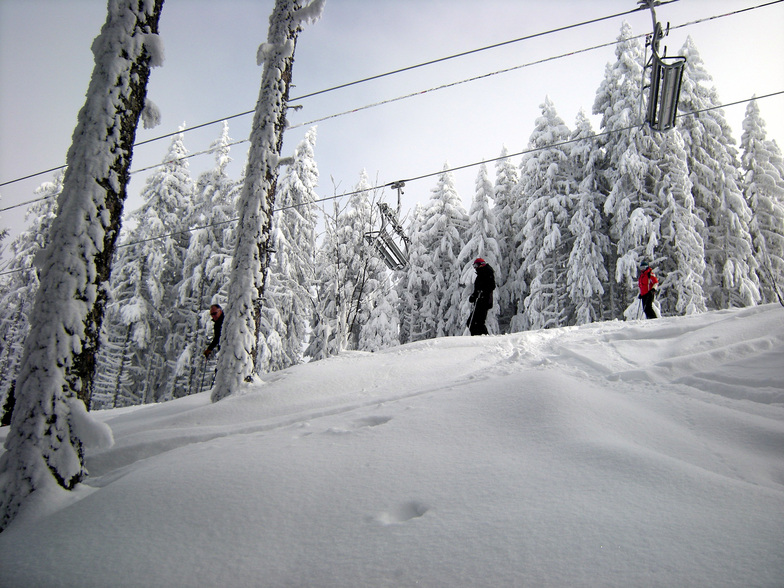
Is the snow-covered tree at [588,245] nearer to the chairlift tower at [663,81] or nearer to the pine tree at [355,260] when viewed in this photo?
the pine tree at [355,260]

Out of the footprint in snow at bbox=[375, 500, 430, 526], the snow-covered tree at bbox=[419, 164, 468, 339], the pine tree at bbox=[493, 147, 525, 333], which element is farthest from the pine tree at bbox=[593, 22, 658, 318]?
the footprint in snow at bbox=[375, 500, 430, 526]

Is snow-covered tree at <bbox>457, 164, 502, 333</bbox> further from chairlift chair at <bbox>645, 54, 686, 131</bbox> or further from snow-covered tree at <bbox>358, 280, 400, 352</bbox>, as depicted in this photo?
chairlift chair at <bbox>645, 54, 686, 131</bbox>

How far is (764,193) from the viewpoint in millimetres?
19062

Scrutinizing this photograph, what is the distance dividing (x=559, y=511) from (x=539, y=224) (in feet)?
63.0

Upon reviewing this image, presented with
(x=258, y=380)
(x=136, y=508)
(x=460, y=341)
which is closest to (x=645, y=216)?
(x=460, y=341)

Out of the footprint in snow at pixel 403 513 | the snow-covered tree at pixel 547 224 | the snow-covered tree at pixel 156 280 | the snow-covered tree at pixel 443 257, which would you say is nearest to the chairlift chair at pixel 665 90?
the footprint in snow at pixel 403 513

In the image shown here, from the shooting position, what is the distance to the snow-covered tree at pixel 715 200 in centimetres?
1619

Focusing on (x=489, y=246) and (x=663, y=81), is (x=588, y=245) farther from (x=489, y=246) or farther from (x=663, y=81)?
(x=663, y=81)

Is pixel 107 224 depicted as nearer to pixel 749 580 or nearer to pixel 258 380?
pixel 258 380

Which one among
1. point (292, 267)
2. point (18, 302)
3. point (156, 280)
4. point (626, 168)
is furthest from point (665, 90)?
point (18, 302)

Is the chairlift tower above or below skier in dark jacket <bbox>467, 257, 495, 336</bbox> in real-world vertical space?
above

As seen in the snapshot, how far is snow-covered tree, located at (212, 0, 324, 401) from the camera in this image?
597 cm

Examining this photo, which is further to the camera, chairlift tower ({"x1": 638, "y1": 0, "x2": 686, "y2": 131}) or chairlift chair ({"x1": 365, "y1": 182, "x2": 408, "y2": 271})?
chairlift chair ({"x1": 365, "y1": 182, "x2": 408, "y2": 271})

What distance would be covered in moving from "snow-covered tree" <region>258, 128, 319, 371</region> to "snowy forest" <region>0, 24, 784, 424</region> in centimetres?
8
